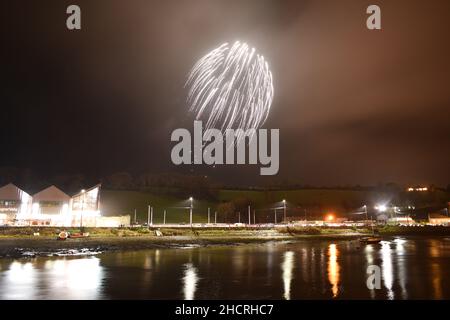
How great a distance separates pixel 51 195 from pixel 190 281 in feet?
264

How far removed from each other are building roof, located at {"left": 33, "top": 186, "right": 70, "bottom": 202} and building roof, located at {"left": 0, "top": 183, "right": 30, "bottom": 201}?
9.80 ft

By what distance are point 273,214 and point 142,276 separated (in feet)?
448

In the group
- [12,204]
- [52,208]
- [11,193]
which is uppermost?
[11,193]

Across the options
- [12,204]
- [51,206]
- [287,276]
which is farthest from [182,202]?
[287,276]

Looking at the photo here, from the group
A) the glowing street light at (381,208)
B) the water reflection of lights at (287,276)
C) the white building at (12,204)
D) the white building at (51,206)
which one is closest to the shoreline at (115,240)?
the white building at (51,206)

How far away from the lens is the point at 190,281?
32031 mm

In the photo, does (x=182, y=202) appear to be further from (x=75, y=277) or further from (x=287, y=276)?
(x=75, y=277)

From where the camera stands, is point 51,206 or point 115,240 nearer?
point 115,240

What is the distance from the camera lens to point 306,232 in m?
124

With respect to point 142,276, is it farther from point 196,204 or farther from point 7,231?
point 196,204

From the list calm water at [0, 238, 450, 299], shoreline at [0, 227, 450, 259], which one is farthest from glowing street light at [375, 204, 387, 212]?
calm water at [0, 238, 450, 299]

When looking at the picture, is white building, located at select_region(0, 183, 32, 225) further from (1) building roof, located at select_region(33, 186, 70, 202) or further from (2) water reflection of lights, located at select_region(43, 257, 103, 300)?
(2) water reflection of lights, located at select_region(43, 257, 103, 300)

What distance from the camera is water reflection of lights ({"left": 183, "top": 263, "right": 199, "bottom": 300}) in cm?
2650
